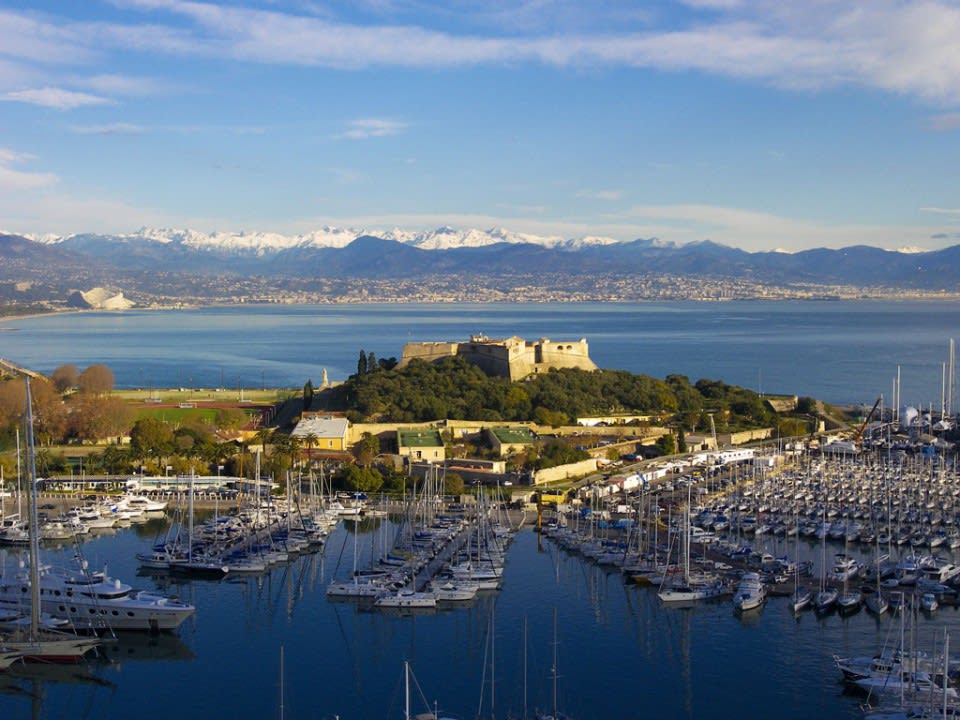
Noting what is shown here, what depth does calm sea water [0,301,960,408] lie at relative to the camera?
45.7 meters

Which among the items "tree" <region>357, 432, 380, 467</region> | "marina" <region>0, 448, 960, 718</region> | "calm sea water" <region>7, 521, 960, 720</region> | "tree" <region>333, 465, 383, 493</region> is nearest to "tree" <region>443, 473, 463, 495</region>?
"tree" <region>333, 465, 383, 493</region>

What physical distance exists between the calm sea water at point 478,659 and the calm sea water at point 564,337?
26601mm

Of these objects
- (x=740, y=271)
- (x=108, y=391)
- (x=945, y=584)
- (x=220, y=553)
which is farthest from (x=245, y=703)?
(x=740, y=271)

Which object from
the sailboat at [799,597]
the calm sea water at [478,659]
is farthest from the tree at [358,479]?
the sailboat at [799,597]

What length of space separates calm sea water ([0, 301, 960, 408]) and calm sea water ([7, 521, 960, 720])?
26.6 metres

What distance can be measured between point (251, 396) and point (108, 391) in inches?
164

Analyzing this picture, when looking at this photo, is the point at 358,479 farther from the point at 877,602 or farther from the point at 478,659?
the point at 877,602

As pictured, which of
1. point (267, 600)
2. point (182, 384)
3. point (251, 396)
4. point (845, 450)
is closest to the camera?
point (267, 600)

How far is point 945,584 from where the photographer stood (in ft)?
48.4

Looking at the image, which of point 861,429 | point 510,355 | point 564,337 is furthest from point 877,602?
point 564,337

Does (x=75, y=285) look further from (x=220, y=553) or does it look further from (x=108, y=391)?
(x=220, y=553)

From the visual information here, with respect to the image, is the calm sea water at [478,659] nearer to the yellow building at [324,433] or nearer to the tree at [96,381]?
the yellow building at [324,433]

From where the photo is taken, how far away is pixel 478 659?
1216 cm

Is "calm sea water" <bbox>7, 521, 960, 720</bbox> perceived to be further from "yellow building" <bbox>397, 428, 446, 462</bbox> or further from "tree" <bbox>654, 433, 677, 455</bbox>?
"tree" <bbox>654, 433, 677, 455</bbox>
